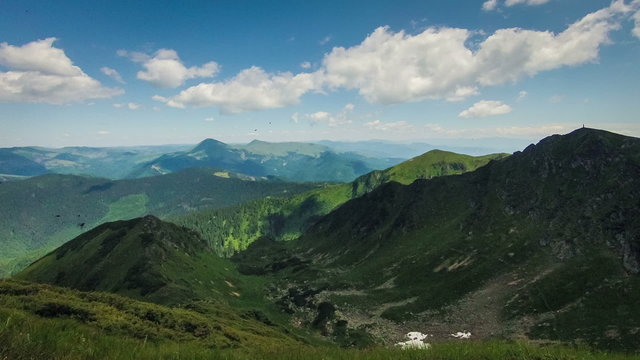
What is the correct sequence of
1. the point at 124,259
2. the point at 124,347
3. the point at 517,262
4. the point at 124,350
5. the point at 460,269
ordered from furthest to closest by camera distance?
the point at 124,259, the point at 460,269, the point at 517,262, the point at 124,347, the point at 124,350

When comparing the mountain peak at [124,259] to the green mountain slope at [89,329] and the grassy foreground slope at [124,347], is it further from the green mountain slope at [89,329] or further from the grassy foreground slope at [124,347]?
the grassy foreground slope at [124,347]

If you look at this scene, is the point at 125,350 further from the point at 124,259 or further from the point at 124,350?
the point at 124,259

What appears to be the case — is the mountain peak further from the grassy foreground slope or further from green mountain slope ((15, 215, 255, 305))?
the grassy foreground slope

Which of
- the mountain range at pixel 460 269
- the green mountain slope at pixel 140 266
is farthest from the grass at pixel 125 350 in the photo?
the green mountain slope at pixel 140 266

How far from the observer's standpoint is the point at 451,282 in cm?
11606

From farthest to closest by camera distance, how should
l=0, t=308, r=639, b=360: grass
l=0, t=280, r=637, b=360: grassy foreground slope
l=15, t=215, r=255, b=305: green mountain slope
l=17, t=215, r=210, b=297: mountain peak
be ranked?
l=17, t=215, r=210, b=297: mountain peak < l=15, t=215, r=255, b=305: green mountain slope < l=0, t=280, r=637, b=360: grassy foreground slope < l=0, t=308, r=639, b=360: grass

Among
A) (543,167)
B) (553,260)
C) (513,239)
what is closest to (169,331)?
(553,260)

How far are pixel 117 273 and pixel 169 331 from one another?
118400 mm

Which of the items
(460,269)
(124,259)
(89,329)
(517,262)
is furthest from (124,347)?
(124,259)

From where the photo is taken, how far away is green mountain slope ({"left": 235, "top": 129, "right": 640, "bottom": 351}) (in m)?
82.4

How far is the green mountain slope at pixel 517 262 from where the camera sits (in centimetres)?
8244

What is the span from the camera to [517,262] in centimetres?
10988

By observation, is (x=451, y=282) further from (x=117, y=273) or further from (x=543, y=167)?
(x=117, y=273)

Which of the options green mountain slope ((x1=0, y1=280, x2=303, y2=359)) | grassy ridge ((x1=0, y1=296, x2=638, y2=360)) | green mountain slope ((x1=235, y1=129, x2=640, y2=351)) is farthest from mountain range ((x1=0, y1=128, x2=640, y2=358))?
grassy ridge ((x1=0, y1=296, x2=638, y2=360))
